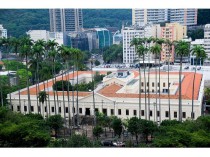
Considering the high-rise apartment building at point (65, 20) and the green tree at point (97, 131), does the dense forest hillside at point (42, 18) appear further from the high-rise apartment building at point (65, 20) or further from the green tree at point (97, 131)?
the green tree at point (97, 131)

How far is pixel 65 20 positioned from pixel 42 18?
5794 mm

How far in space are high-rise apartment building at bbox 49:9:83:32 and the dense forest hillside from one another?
7.93 ft

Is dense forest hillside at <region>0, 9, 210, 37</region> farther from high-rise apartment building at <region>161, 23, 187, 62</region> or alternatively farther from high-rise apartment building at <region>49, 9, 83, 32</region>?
high-rise apartment building at <region>161, 23, 187, 62</region>

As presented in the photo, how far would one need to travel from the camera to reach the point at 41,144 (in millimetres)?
16406

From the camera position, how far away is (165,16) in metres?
73.5

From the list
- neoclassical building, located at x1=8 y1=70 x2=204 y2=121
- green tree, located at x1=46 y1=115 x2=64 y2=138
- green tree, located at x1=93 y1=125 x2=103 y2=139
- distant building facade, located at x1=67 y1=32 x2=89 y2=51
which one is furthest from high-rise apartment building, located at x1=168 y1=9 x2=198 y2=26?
green tree, located at x1=46 y1=115 x2=64 y2=138

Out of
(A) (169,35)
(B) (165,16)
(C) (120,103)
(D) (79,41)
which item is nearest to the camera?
(C) (120,103)

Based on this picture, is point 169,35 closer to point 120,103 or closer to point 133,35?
point 133,35

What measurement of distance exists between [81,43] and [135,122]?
4493 cm

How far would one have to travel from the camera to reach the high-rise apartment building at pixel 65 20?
73312mm

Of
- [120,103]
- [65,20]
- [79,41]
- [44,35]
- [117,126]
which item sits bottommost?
[117,126]

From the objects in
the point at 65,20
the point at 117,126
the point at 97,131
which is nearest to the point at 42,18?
the point at 65,20

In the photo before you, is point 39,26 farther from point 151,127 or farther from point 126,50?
point 151,127

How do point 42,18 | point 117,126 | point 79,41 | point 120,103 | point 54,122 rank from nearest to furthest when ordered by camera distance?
point 117,126 < point 54,122 < point 120,103 < point 79,41 < point 42,18
